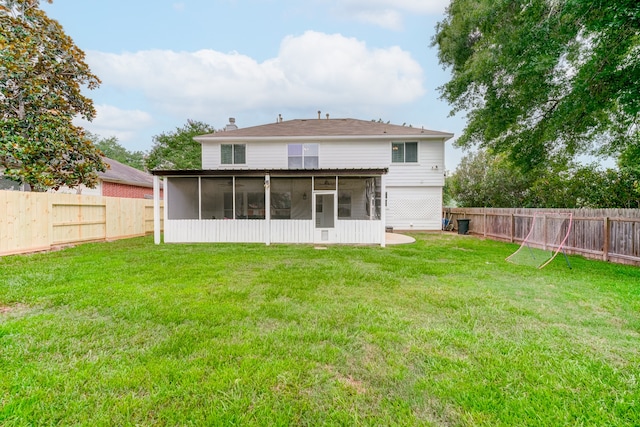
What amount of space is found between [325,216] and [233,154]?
7.28 meters

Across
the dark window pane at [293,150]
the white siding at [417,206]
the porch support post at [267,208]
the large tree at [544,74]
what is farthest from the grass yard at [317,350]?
the dark window pane at [293,150]

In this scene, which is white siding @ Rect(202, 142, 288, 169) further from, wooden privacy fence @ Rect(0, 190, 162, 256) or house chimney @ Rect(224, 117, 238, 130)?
wooden privacy fence @ Rect(0, 190, 162, 256)

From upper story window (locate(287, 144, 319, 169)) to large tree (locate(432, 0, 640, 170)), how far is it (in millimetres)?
6549

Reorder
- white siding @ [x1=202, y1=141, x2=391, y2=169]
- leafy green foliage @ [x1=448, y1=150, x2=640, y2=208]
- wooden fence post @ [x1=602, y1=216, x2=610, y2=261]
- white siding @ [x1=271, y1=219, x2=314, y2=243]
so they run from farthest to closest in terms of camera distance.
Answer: white siding @ [x1=202, y1=141, x2=391, y2=169] < leafy green foliage @ [x1=448, y1=150, x2=640, y2=208] < white siding @ [x1=271, y1=219, x2=314, y2=243] < wooden fence post @ [x1=602, y1=216, x2=610, y2=261]

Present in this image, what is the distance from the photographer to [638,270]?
20.5 ft

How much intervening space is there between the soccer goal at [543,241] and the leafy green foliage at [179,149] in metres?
24.2

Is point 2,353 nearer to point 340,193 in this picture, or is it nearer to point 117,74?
point 340,193

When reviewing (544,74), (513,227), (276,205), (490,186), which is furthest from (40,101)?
(490,186)

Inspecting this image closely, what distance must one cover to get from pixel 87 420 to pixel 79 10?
50.3 ft

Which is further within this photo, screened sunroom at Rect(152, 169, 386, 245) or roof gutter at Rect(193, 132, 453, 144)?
roof gutter at Rect(193, 132, 453, 144)

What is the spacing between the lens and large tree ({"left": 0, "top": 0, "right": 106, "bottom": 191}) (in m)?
9.64

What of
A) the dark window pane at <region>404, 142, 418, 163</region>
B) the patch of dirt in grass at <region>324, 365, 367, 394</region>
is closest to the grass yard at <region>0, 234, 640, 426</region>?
the patch of dirt in grass at <region>324, 365, 367, 394</region>

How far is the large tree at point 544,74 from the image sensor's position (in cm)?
650

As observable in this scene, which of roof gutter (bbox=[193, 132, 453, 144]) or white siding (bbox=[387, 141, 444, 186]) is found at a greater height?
roof gutter (bbox=[193, 132, 453, 144])
